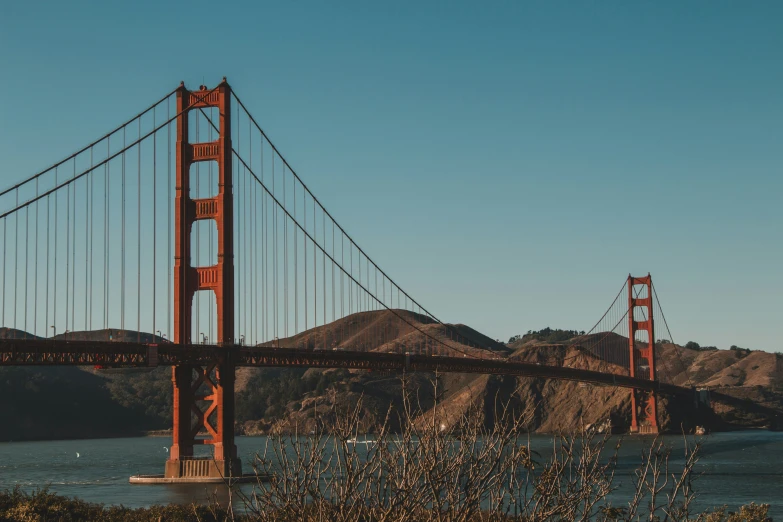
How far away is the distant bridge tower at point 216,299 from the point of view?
5200 cm

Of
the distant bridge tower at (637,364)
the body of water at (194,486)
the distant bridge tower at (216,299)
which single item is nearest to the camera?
the body of water at (194,486)

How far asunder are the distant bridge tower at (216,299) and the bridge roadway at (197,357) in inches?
46.5

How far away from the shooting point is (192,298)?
53906 millimetres

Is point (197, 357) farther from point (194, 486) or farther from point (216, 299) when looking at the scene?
point (194, 486)

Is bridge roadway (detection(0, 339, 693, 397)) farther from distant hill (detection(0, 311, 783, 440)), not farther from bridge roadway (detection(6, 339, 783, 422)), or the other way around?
distant hill (detection(0, 311, 783, 440))

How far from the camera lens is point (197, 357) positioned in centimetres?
5184

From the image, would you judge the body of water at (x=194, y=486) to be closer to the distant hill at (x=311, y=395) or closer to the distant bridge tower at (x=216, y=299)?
the distant bridge tower at (x=216, y=299)

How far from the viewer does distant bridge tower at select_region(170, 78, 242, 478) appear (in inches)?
2047

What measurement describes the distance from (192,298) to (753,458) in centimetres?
4817

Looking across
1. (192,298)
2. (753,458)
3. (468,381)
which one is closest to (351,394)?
(468,381)

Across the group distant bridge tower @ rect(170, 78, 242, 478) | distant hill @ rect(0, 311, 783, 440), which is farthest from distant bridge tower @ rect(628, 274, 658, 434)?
distant bridge tower @ rect(170, 78, 242, 478)

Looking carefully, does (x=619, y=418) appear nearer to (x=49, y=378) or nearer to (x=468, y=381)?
(x=468, y=381)

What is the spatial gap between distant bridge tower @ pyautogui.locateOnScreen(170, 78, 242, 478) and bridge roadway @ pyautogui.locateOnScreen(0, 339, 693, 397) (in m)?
1.18

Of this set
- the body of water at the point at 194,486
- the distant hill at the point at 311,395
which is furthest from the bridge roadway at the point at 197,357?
the distant hill at the point at 311,395
